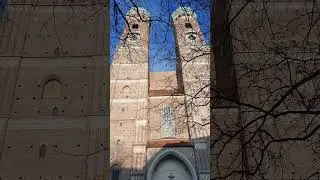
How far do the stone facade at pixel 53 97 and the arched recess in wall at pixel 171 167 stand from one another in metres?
8.03

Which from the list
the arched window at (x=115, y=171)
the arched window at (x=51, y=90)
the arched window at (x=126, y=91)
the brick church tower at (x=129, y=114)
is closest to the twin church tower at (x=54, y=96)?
the arched window at (x=51, y=90)

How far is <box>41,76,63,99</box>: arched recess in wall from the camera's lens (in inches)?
562

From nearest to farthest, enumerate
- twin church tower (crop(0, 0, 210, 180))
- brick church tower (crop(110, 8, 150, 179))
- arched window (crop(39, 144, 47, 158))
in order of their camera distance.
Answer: twin church tower (crop(0, 0, 210, 180)) → arched window (crop(39, 144, 47, 158)) → brick church tower (crop(110, 8, 150, 179))

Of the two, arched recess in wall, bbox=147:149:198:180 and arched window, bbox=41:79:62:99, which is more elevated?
arched window, bbox=41:79:62:99

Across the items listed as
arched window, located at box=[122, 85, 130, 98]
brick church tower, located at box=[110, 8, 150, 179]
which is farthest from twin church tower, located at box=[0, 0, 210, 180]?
arched window, located at box=[122, 85, 130, 98]

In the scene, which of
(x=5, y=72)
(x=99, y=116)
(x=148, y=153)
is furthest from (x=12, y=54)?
(x=148, y=153)

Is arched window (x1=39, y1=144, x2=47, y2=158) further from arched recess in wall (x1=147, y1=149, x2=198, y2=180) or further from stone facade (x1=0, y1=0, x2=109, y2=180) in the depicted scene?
arched recess in wall (x1=147, y1=149, x2=198, y2=180)

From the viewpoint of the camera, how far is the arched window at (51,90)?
14281mm

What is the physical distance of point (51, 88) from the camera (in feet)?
47.1

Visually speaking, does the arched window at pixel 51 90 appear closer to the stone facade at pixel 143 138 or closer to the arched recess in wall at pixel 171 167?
the stone facade at pixel 143 138

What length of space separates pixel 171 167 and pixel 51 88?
29.4 feet

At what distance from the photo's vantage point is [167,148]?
2234cm

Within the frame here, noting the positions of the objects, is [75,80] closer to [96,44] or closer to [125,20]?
[96,44]

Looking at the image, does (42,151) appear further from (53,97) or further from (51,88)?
(51,88)
